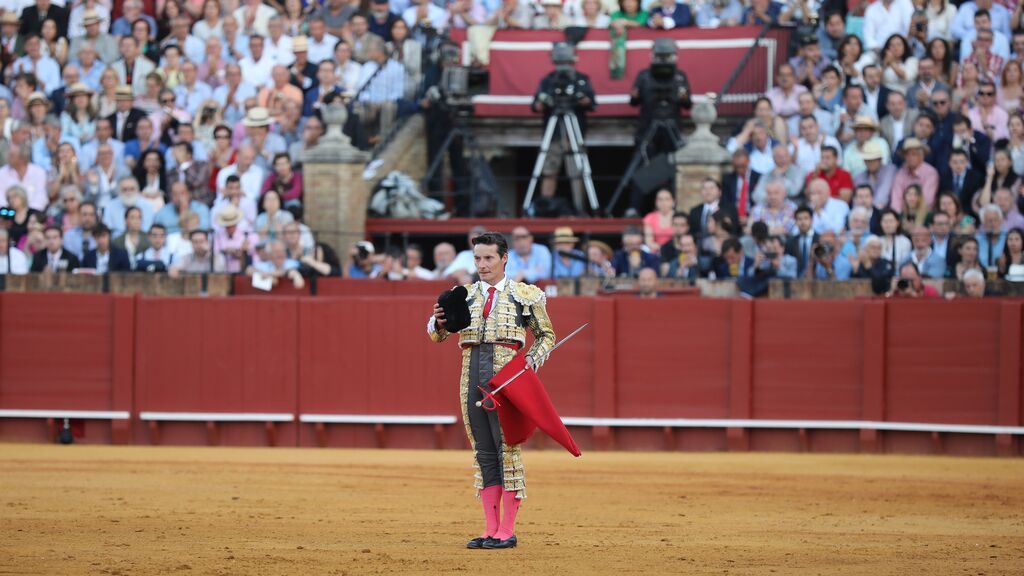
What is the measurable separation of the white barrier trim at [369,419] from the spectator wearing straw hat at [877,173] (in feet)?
13.0

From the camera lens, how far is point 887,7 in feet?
54.5

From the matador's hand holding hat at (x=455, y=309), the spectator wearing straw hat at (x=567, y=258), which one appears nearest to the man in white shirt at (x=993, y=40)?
the spectator wearing straw hat at (x=567, y=258)

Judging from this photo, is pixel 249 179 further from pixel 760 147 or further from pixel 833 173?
pixel 833 173

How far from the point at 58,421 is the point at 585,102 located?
18.7ft

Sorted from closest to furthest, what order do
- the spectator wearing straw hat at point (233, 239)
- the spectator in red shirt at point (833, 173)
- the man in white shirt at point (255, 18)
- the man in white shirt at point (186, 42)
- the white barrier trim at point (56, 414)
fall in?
the white barrier trim at point (56, 414) → the spectator in red shirt at point (833, 173) → the spectator wearing straw hat at point (233, 239) → the man in white shirt at point (186, 42) → the man in white shirt at point (255, 18)

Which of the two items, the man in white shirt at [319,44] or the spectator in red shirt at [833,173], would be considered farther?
the man in white shirt at [319,44]

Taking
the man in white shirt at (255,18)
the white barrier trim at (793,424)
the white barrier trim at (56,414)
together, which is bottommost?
the white barrier trim at (56,414)

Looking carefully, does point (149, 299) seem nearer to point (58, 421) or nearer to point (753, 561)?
point (58, 421)

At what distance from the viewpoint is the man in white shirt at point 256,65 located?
17969 mm

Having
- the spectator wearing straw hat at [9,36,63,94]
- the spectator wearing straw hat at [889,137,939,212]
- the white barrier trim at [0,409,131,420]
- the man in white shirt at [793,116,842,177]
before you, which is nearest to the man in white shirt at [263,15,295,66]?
the spectator wearing straw hat at [9,36,63,94]

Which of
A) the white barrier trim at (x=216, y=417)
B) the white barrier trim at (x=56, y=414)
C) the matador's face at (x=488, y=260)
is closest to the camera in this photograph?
the matador's face at (x=488, y=260)

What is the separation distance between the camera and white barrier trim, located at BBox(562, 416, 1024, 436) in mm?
14078

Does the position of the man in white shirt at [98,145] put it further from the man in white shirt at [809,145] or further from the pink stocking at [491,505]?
the pink stocking at [491,505]

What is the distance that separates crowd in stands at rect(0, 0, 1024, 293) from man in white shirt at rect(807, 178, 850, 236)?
0.07ft
